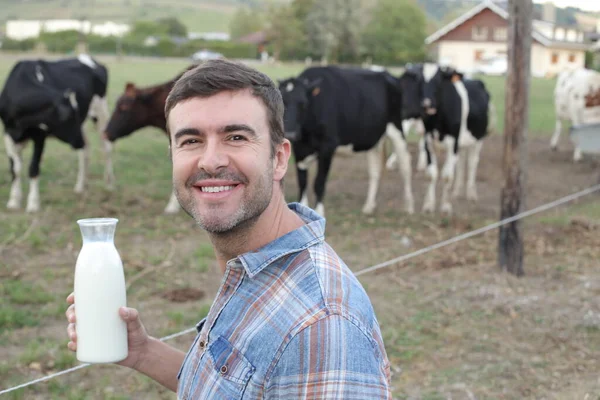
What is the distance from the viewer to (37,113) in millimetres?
9859

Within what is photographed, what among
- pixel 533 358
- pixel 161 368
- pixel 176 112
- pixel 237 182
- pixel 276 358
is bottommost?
pixel 533 358

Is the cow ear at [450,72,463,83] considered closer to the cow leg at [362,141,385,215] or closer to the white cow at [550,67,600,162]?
the cow leg at [362,141,385,215]

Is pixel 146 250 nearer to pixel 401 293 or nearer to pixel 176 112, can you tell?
pixel 401 293

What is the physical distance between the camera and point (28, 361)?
5.08m

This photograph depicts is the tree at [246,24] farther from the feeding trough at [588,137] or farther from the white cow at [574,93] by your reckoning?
the feeding trough at [588,137]

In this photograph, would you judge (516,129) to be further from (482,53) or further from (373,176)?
(482,53)

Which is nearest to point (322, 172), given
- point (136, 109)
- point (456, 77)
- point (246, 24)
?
point (456, 77)

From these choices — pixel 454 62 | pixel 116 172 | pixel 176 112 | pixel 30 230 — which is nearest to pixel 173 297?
pixel 30 230

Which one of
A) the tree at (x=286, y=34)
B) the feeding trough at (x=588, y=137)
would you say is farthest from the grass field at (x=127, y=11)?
the feeding trough at (x=588, y=137)

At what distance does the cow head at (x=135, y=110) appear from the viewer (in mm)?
10625

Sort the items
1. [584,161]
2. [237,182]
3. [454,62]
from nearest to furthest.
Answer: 1. [237,182]
2. [584,161]
3. [454,62]

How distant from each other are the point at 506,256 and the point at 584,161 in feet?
29.9

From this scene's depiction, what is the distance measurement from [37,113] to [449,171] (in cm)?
550

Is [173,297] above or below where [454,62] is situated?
below
